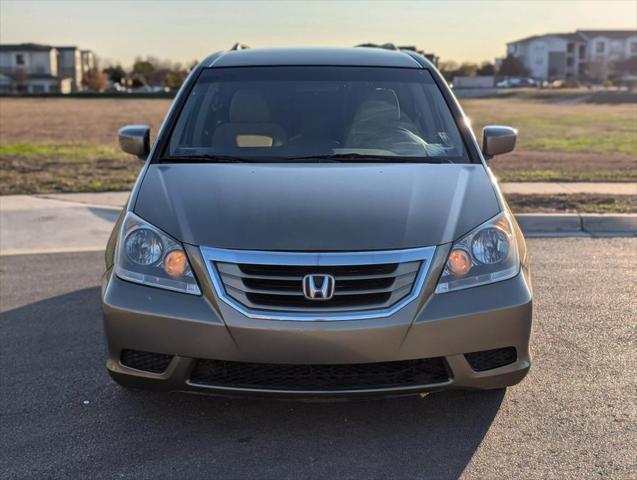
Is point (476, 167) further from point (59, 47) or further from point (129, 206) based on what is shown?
point (59, 47)

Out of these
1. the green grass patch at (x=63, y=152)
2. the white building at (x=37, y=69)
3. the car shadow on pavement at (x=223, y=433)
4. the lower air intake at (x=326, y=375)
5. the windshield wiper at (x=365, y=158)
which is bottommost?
the car shadow on pavement at (x=223, y=433)

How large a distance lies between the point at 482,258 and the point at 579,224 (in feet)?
17.8

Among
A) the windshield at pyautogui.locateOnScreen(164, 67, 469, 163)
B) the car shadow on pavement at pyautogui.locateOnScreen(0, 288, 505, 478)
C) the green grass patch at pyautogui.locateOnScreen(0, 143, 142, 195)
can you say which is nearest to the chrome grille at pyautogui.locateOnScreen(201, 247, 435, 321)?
the car shadow on pavement at pyautogui.locateOnScreen(0, 288, 505, 478)

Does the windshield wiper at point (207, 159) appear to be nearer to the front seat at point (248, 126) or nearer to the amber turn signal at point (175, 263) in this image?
the front seat at point (248, 126)

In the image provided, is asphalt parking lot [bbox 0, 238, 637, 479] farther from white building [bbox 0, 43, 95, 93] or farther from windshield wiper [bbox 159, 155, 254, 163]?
white building [bbox 0, 43, 95, 93]

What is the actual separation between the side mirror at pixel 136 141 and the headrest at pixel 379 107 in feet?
4.48

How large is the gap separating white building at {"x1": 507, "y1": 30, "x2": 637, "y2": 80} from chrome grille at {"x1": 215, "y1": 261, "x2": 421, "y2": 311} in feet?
436

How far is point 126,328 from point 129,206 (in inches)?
28.3

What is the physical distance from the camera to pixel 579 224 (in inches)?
328

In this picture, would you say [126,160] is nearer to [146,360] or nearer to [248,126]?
[248,126]

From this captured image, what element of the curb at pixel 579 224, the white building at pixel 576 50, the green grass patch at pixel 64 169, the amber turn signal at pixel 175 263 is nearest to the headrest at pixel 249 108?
the amber turn signal at pixel 175 263

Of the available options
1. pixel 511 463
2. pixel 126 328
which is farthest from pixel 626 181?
pixel 126 328

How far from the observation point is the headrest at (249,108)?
4773 millimetres

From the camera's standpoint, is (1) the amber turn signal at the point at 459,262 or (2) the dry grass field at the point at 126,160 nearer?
(1) the amber turn signal at the point at 459,262
